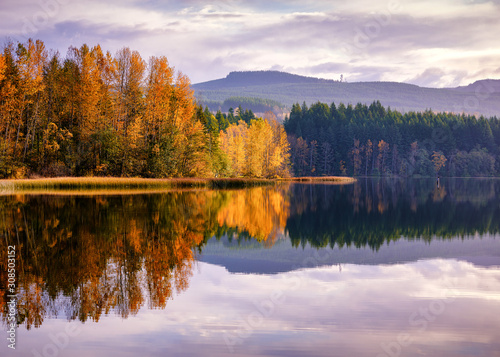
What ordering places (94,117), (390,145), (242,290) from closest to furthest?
(242,290)
(94,117)
(390,145)

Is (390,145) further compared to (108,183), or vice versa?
(390,145)

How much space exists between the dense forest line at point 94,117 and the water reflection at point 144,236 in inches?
1093


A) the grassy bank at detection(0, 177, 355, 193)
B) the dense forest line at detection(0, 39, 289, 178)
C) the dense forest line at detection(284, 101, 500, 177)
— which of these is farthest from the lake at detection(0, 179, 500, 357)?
the dense forest line at detection(284, 101, 500, 177)

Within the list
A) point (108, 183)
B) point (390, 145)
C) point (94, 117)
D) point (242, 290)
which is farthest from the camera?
point (390, 145)

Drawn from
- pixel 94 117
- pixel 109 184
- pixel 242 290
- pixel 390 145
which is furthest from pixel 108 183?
pixel 390 145

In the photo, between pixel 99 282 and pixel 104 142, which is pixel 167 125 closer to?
pixel 104 142

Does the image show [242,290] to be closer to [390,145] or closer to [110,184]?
[110,184]

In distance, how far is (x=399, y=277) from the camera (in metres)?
15.3

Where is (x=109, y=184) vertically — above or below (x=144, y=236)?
above

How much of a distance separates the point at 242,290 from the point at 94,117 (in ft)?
183

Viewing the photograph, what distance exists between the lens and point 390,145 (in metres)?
174

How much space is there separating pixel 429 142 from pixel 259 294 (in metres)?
173

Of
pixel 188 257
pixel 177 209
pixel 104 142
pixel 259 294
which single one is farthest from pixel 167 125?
pixel 259 294

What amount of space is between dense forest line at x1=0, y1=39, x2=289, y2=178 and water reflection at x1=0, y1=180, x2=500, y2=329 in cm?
2777
